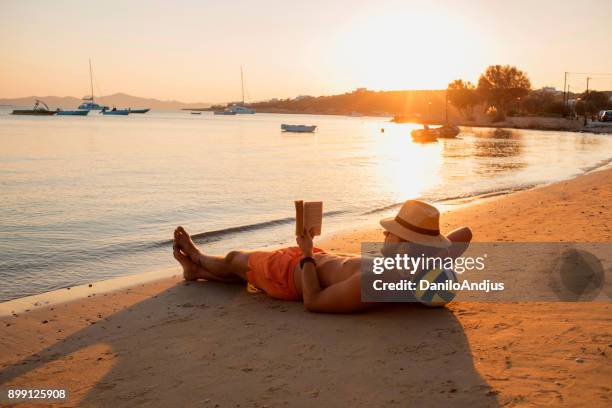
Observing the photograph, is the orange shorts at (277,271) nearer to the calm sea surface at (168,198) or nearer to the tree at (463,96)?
the calm sea surface at (168,198)

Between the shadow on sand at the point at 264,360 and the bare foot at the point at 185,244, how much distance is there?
986 mm

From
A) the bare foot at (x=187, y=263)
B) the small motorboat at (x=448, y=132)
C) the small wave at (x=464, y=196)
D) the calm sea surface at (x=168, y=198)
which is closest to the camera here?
the bare foot at (x=187, y=263)

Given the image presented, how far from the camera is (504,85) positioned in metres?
105

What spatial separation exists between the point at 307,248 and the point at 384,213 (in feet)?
29.8

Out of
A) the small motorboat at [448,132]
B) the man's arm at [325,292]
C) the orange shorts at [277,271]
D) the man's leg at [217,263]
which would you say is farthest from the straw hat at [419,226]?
the small motorboat at [448,132]

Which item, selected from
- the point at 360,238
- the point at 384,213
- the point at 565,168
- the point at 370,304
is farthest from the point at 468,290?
the point at 565,168

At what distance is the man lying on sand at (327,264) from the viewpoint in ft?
14.1

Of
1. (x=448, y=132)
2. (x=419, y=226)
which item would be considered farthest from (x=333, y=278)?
(x=448, y=132)

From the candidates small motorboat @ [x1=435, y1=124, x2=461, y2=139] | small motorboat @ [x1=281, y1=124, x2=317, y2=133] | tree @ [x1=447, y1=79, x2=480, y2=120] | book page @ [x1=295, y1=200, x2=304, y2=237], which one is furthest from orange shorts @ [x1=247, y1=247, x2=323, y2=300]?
tree @ [x1=447, y1=79, x2=480, y2=120]

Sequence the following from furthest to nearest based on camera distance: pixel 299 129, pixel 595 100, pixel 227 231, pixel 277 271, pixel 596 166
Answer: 1. pixel 595 100
2. pixel 299 129
3. pixel 596 166
4. pixel 227 231
5. pixel 277 271

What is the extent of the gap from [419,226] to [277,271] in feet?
4.80

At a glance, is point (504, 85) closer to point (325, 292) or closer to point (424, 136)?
point (424, 136)

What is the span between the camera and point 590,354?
3582mm

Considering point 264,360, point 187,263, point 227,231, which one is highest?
point 187,263
